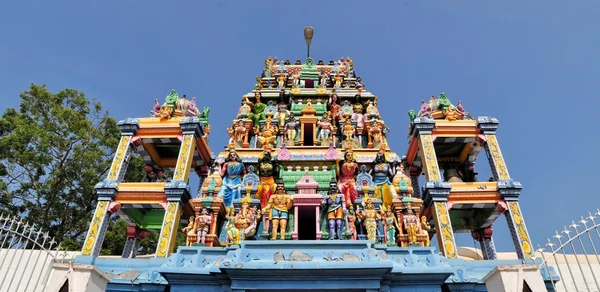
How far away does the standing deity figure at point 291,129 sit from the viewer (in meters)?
17.5

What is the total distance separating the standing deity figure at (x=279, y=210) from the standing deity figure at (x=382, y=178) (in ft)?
11.6

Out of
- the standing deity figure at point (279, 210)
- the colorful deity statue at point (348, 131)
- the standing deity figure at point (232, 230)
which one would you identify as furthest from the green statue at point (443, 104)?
→ the standing deity figure at point (232, 230)

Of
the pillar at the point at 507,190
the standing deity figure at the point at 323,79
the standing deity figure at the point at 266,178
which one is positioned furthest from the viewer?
the standing deity figure at the point at 323,79

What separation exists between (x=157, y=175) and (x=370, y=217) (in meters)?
10.0

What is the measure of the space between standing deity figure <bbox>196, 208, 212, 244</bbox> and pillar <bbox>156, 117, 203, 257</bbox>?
4.05 ft

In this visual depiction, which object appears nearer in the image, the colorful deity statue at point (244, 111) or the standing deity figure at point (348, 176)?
the standing deity figure at point (348, 176)

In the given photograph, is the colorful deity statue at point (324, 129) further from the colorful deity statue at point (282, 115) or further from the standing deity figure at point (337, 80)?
the standing deity figure at point (337, 80)

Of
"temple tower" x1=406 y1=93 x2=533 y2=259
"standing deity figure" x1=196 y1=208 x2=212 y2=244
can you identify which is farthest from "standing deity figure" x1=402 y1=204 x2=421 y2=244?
"standing deity figure" x1=196 y1=208 x2=212 y2=244

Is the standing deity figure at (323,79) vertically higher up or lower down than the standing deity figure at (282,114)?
higher up

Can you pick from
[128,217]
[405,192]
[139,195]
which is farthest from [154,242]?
[405,192]

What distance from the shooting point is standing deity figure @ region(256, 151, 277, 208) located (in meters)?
14.5

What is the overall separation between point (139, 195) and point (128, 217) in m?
2.36

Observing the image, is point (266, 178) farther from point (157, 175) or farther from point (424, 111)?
point (424, 111)

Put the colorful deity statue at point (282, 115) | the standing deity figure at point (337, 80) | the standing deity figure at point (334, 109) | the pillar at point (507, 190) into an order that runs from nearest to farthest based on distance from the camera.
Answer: the pillar at point (507, 190) → the colorful deity statue at point (282, 115) → the standing deity figure at point (334, 109) → the standing deity figure at point (337, 80)
